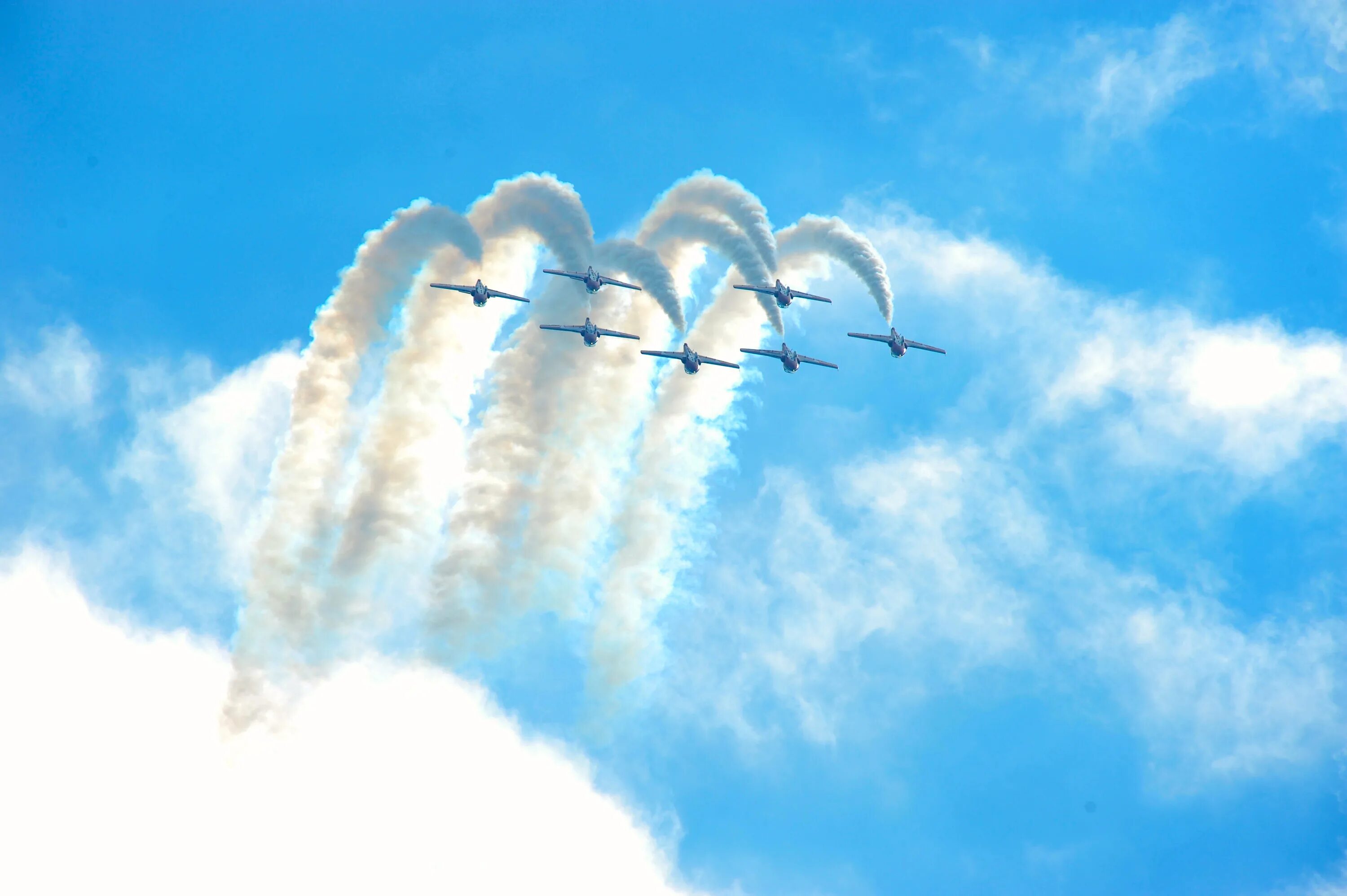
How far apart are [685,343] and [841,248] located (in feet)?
37.6

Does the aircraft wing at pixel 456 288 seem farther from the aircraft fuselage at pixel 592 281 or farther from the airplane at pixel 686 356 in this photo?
the airplane at pixel 686 356

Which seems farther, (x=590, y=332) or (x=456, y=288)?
(x=456, y=288)

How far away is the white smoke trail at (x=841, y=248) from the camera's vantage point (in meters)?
128

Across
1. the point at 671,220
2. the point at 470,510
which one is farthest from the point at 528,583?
the point at 671,220

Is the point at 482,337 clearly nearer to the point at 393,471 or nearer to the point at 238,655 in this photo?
the point at 393,471

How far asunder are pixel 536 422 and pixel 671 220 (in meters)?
15.3

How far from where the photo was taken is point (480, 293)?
430 ft

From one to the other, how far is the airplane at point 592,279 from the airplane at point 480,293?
3.17m

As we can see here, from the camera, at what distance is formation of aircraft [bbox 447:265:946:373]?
129 metres

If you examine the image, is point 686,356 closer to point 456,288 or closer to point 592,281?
point 592,281

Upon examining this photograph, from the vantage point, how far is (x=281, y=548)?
132 metres

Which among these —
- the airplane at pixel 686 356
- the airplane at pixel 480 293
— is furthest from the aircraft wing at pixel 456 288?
the airplane at pixel 686 356

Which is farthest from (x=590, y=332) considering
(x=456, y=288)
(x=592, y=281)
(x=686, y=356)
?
(x=456, y=288)

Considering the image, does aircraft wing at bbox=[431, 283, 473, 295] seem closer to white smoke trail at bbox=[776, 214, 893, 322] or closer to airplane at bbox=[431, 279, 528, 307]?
airplane at bbox=[431, 279, 528, 307]
